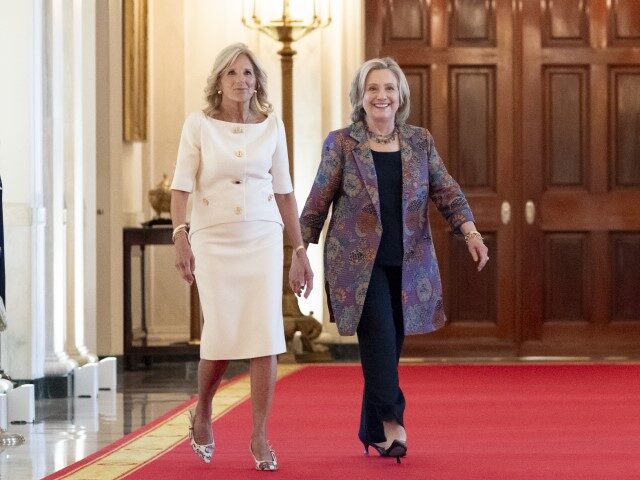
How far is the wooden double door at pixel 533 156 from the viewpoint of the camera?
33.3ft

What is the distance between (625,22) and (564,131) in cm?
87

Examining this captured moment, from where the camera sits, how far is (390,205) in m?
5.13

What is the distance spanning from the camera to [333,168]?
5.18m

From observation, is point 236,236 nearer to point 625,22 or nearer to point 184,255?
point 184,255

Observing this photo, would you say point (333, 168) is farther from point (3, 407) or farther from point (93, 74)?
point (93, 74)

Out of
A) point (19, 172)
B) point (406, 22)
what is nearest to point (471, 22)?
point (406, 22)

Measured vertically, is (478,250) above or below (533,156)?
below

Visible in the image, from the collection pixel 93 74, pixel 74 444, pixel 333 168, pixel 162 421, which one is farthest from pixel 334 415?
pixel 93 74

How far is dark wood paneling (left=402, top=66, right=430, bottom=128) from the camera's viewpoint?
10148 mm

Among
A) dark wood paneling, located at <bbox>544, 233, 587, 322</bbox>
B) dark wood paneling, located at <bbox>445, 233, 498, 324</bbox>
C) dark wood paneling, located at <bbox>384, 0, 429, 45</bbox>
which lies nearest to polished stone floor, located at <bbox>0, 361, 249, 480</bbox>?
dark wood paneling, located at <bbox>445, 233, 498, 324</bbox>

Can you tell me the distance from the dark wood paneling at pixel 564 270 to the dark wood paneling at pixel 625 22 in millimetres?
1417

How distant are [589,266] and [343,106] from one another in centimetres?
207

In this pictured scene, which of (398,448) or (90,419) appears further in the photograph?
(90,419)

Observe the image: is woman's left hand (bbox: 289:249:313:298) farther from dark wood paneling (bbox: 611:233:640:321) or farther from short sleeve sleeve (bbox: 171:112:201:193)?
dark wood paneling (bbox: 611:233:640:321)
